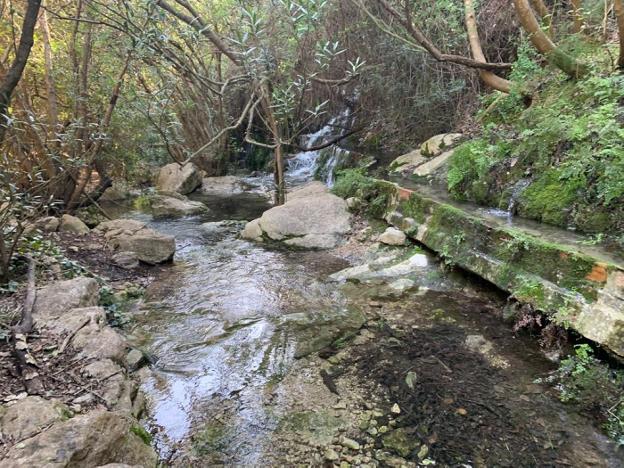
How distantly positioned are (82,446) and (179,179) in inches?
439

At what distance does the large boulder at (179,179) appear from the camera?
12133 mm

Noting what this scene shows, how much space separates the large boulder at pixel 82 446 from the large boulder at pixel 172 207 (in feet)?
26.3

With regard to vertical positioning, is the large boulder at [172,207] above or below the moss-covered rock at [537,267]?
below

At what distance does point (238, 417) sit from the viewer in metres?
Answer: 2.77

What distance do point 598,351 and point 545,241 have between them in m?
1.08

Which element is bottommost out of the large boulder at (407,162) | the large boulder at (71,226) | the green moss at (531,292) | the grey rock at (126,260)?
the grey rock at (126,260)

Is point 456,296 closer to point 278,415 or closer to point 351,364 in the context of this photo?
point 351,364

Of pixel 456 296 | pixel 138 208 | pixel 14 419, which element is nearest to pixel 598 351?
pixel 456 296

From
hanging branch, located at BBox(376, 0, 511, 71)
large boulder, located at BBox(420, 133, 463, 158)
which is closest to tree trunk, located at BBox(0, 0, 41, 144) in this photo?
hanging branch, located at BBox(376, 0, 511, 71)

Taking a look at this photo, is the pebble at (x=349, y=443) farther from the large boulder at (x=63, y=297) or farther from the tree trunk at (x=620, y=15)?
the tree trunk at (x=620, y=15)

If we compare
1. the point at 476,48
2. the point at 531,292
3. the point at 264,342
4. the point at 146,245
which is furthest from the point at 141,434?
the point at 476,48

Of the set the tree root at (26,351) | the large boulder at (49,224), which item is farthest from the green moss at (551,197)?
the large boulder at (49,224)

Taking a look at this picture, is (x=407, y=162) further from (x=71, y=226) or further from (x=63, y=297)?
(x=63, y=297)

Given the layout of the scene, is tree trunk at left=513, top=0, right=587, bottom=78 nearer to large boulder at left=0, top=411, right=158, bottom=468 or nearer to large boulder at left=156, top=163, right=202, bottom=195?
large boulder at left=0, top=411, right=158, bottom=468
